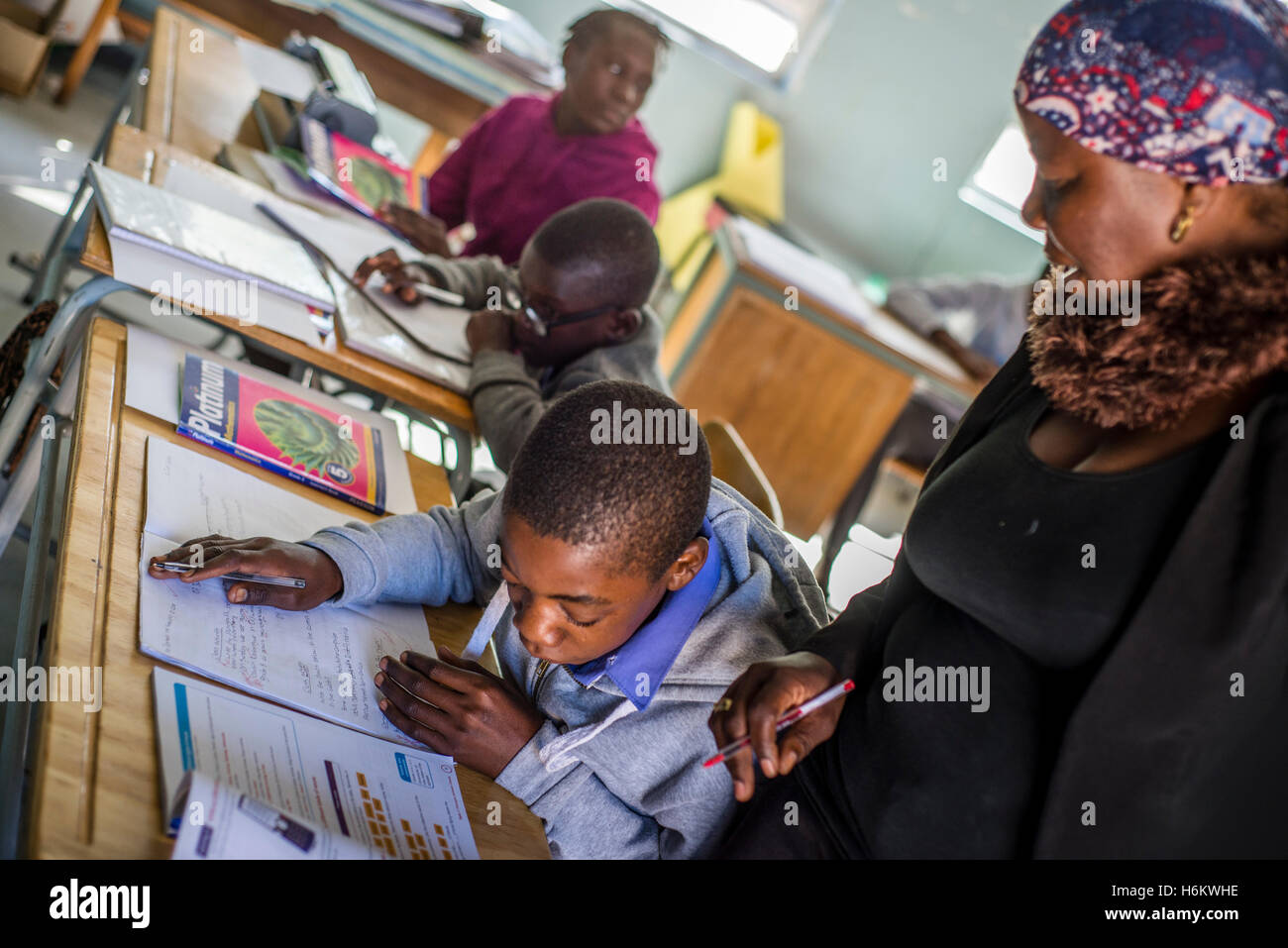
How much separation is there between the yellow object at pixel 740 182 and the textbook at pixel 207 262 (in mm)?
3842

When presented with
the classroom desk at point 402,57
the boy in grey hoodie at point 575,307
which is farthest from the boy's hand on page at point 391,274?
the classroom desk at point 402,57

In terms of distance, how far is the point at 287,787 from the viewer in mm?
968

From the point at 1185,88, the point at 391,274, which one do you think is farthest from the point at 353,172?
the point at 1185,88

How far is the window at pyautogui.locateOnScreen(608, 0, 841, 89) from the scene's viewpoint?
18.7 feet

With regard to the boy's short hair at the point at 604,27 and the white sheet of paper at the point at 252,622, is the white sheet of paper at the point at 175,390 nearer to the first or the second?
the white sheet of paper at the point at 252,622

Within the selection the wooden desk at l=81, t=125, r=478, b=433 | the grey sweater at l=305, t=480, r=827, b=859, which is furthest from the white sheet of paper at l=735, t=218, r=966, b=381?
the grey sweater at l=305, t=480, r=827, b=859

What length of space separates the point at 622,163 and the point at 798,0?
331cm

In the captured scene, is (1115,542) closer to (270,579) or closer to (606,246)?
(270,579)

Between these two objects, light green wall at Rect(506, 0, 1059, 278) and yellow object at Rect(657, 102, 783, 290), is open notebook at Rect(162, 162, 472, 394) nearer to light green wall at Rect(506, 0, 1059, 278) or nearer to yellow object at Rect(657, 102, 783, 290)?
yellow object at Rect(657, 102, 783, 290)

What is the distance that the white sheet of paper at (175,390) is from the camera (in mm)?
1452

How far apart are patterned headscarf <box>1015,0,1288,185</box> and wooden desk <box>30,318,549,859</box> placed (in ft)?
2.81

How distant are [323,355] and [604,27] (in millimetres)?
1535
